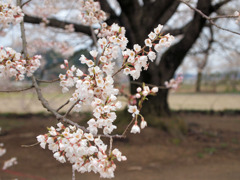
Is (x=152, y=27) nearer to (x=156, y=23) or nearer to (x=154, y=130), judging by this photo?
(x=156, y=23)

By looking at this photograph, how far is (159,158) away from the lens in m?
3.71

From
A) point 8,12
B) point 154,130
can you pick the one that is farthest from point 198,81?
point 8,12

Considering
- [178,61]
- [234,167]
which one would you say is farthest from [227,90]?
[234,167]

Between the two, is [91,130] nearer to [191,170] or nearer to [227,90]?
[191,170]

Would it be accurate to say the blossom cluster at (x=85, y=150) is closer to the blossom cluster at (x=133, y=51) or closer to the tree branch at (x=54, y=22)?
the blossom cluster at (x=133, y=51)

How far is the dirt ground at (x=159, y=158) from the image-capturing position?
10.2 ft

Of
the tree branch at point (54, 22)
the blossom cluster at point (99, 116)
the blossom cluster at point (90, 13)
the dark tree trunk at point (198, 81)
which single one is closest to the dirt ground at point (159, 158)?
the blossom cluster at point (90, 13)

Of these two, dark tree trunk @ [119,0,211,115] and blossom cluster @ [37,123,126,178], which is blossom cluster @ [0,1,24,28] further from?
dark tree trunk @ [119,0,211,115]

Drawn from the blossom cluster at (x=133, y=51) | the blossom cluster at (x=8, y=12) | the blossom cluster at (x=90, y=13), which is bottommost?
the blossom cluster at (x=133, y=51)

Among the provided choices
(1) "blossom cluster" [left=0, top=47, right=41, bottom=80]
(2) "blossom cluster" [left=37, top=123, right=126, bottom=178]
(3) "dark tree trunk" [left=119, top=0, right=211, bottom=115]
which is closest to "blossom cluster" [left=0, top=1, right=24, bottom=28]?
(1) "blossom cluster" [left=0, top=47, right=41, bottom=80]

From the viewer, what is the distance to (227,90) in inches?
383

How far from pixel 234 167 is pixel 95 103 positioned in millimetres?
3136

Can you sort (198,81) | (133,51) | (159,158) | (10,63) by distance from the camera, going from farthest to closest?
1. (198,81)
2. (159,158)
3. (10,63)
4. (133,51)

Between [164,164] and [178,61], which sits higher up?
[178,61]
